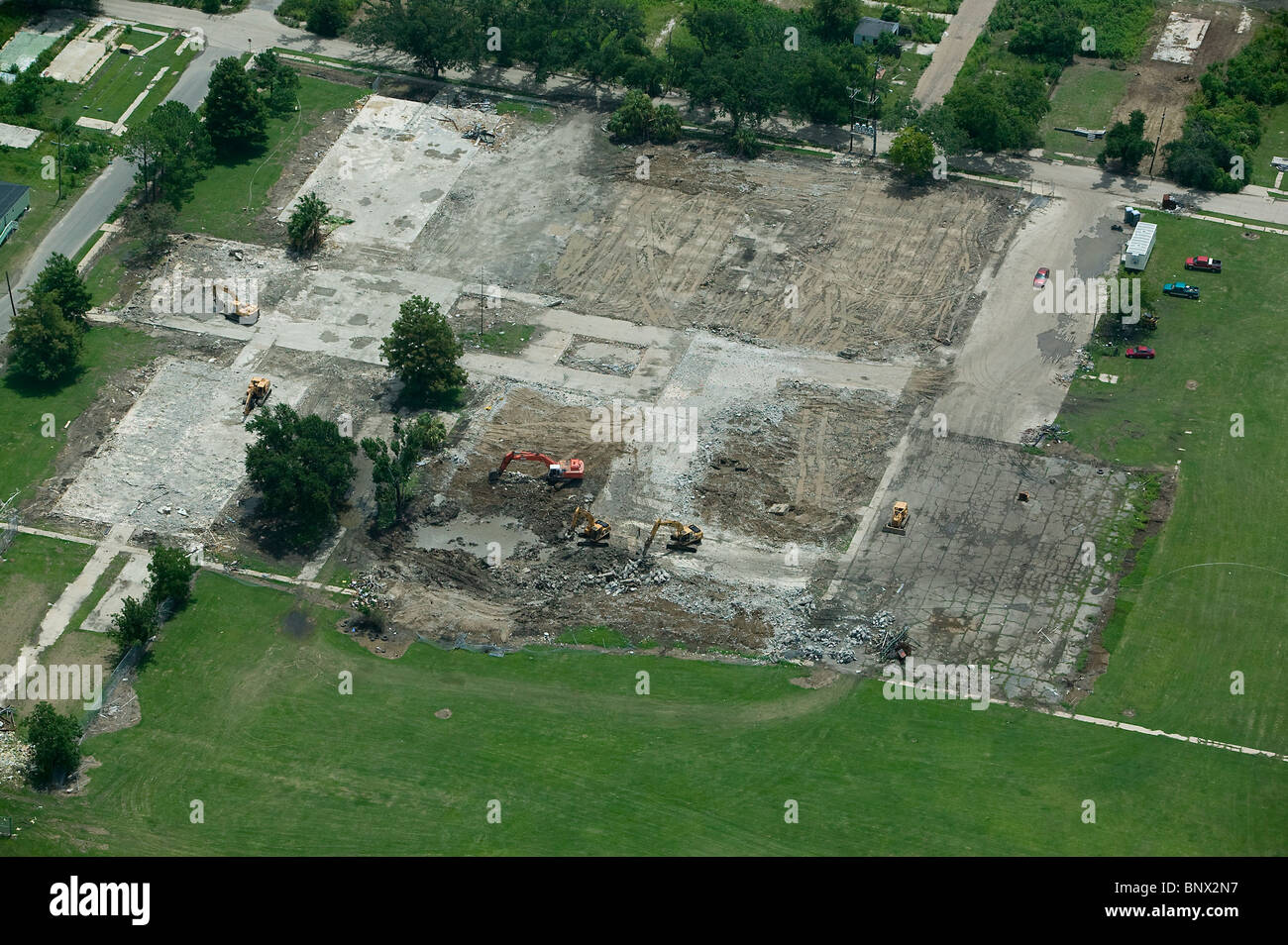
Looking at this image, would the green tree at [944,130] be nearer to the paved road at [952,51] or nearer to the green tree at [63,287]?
the paved road at [952,51]

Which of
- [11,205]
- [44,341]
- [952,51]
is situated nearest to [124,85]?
[11,205]

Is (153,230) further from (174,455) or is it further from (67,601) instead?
(67,601)

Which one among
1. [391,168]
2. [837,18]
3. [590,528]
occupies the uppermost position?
[837,18]

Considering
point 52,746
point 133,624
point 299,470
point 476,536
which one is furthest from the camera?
point 476,536

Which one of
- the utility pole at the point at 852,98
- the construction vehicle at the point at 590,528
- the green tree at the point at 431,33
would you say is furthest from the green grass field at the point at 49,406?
the utility pole at the point at 852,98

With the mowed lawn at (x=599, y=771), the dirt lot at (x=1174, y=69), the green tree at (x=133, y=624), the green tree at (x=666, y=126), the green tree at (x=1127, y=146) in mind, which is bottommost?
the mowed lawn at (x=599, y=771)

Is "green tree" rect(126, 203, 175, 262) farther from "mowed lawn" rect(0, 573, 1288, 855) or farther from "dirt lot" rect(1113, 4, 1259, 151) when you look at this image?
"dirt lot" rect(1113, 4, 1259, 151)
